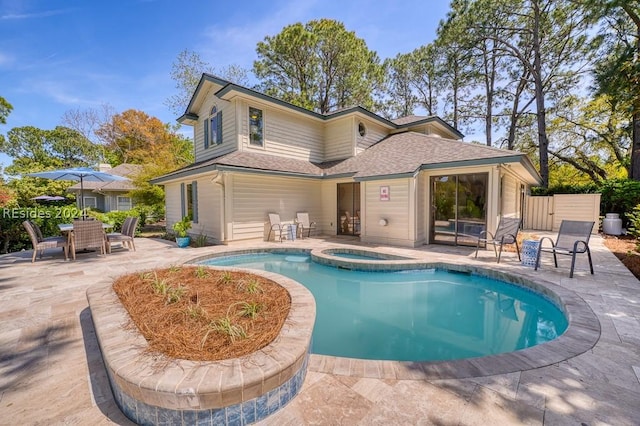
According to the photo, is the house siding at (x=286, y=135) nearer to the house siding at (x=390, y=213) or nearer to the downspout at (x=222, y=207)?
the downspout at (x=222, y=207)

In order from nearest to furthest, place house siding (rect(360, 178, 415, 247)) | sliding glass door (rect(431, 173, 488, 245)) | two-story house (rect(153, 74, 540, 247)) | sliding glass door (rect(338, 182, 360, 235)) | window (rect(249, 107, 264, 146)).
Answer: sliding glass door (rect(431, 173, 488, 245)) → two-story house (rect(153, 74, 540, 247)) → house siding (rect(360, 178, 415, 247)) → window (rect(249, 107, 264, 146)) → sliding glass door (rect(338, 182, 360, 235))

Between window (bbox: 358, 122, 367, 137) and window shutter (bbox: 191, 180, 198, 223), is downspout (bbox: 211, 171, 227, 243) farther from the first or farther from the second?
window (bbox: 358, 122, 367, 137)

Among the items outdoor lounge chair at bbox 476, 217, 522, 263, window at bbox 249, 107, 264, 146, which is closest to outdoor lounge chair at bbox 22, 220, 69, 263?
window at bbox 249, 107, 264, 146

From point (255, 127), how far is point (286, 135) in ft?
4.93

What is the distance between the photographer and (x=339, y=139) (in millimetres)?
12859

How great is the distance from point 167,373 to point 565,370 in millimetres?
3334

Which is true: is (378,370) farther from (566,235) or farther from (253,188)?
(253,188)

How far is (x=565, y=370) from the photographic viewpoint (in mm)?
2410

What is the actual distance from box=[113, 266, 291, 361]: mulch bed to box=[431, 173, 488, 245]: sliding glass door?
280 inches

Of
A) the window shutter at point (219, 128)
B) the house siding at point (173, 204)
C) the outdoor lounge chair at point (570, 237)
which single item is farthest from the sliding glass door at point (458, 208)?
the house siding at point (173, 204)

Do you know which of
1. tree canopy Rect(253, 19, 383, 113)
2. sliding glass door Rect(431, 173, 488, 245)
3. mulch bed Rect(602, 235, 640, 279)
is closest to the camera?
mulch bed Rect(602, 235, 640, 279)

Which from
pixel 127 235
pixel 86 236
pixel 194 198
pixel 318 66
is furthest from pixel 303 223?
pixel 318 66

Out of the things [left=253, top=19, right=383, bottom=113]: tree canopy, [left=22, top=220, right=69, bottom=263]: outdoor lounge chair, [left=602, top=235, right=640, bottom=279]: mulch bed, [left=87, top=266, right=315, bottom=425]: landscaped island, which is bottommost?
[left=602, top=235, right=640, bottom=279]: mulch bed

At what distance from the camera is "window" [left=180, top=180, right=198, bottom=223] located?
10.6 m
